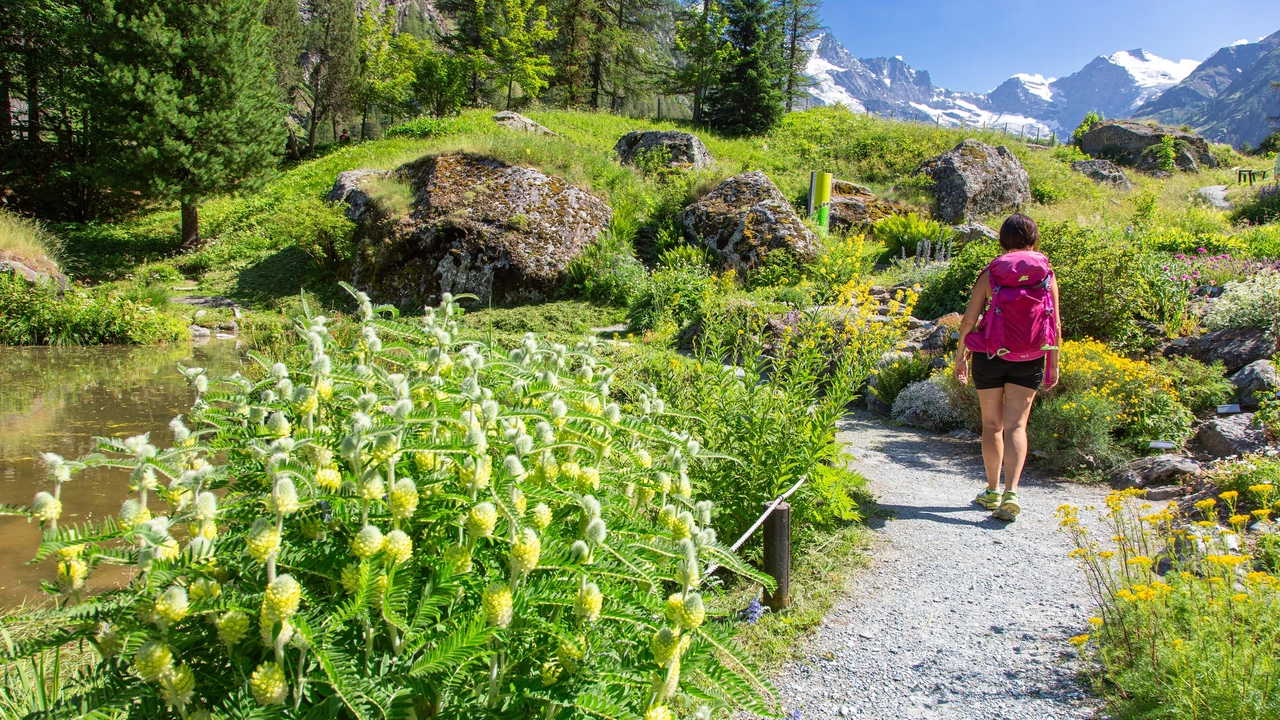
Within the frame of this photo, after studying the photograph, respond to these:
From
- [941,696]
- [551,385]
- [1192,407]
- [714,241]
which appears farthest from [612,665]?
[714,241]

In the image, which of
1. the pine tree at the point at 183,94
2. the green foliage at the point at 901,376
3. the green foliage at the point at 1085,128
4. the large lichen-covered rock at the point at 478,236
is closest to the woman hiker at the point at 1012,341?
the green foliage at the point at 901,376

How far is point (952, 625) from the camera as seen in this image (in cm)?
281

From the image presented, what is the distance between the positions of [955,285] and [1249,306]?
2.95m

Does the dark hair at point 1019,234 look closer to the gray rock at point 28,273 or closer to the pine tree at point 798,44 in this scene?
the gray rock at point 28,273

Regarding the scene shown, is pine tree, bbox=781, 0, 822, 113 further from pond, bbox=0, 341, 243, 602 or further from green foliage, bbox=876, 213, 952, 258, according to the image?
pond, bbox=0, 341, 243, 602

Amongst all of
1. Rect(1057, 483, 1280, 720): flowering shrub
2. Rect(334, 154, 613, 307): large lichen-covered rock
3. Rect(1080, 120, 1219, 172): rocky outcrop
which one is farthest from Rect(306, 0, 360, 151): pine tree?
Rect(1080, 120, 1219, 172): rocky outcrop

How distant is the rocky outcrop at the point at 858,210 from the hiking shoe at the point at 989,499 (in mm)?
8869

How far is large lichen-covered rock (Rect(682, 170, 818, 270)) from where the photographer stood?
9.90 metres

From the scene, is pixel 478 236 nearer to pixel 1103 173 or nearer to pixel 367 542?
pixel 367 542

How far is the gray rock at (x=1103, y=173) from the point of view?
18016 mm

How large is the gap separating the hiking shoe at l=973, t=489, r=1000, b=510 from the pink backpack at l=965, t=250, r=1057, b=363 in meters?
0.87

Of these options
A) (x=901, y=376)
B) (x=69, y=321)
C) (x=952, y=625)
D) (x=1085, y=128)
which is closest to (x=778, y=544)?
(x=952, y=625)

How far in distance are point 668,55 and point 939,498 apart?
27925 mm

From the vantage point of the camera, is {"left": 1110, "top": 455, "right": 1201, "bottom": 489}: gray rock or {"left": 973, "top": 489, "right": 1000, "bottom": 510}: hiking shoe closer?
{"left": 973, "top": 489, "right": 1000, "bottom": 510}: hiking shoe
